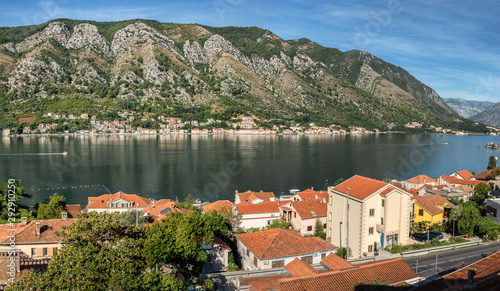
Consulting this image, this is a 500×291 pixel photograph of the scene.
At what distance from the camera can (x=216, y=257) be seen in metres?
17.3

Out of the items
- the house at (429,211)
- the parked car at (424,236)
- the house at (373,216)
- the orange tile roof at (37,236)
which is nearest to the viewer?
the orange tile roof at (37,236)

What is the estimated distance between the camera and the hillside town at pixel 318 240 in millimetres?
10562

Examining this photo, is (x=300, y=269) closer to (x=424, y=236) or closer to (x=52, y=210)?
(x=424, y=236)

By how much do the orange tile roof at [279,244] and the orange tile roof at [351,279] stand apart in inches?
252

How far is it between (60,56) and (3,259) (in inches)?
8086

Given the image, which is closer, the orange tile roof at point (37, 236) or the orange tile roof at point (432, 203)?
the orange tile roof at point (37, 236)

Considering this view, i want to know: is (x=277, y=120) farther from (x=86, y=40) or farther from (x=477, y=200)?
(x=477, y=200)

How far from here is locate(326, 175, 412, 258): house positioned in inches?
772

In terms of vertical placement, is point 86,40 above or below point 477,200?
above

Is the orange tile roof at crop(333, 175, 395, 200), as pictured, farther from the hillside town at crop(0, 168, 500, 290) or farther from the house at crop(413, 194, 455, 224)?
the house at crop(413, 194, 455, 224)

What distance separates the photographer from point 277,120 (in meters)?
187

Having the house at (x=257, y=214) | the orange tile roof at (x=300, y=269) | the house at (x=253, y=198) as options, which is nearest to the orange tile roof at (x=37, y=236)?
the orange tile roof at (x=300, y=269)

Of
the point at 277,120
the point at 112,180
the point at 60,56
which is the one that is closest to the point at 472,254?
the point at 112,180

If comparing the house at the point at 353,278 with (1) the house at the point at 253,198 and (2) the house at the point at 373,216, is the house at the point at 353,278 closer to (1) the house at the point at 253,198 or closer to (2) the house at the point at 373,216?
(2) the house at the point at 373,216
